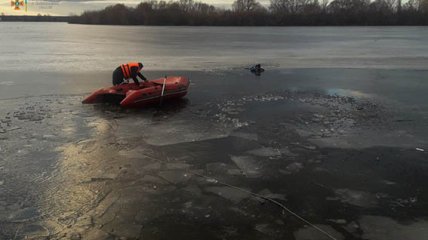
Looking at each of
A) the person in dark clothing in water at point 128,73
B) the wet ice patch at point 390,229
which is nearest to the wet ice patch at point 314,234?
the wet ice patch at point 390,229

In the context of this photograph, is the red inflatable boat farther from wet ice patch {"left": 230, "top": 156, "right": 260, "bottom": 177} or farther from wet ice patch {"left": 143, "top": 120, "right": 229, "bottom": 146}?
wet ice patch {"left": 230, "top": 156, "right": 260, "bottom": 177}

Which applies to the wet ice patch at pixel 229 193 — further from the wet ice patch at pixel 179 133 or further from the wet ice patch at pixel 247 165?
the wet ice patch at pixel 179 133

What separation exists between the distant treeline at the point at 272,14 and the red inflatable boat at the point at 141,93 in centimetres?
6313

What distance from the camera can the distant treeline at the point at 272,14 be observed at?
73312mm

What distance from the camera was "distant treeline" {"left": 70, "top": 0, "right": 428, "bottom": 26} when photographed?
73.3 metres

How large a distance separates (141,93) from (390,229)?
7.08m

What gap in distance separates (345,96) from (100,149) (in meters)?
7.03

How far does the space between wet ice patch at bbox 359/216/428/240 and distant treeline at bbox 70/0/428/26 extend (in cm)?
6974

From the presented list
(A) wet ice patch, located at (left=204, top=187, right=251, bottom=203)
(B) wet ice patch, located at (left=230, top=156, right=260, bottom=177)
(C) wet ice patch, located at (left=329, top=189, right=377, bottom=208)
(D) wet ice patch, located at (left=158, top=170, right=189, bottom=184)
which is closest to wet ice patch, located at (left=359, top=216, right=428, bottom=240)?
(C) wet ice patch, located at (left=329, top=189, right=377, bottom=208)

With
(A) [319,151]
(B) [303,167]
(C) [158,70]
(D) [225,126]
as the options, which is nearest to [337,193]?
(B) [303,167]

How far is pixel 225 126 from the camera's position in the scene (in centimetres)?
892

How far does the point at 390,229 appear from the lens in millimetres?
4695

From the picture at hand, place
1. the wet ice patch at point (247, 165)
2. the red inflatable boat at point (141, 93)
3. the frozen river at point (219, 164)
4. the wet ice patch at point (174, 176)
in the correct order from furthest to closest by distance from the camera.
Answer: the red inflatable boat at point (141, 93)
the wet ice patch at point (247, 165)
the wet ice patch at point (174, 176)
the frozen river at point (219, 164)

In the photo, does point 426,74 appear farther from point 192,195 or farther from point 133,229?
point 133,229
